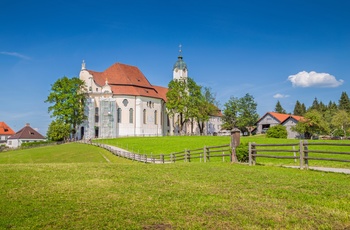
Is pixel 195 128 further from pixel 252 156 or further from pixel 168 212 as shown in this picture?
pixel 168 212

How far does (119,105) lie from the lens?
71938 mm

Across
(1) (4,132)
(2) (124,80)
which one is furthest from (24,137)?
(2) (124,80)

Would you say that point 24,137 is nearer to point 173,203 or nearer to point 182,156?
point 182,156

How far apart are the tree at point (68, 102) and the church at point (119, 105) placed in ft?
5.31

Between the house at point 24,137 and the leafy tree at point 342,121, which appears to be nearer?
the leafy tree at point 342,121

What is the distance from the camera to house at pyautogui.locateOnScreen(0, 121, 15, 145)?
10038cm

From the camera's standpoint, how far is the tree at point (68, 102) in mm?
66875

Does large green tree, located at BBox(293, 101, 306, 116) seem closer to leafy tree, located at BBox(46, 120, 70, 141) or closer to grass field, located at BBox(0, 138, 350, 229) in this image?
leafy tree, located at BBox(46, 120, 70, 141)

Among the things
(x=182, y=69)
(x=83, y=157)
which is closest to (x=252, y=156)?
(x=83, y=157)

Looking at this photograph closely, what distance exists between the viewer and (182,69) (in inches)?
3696

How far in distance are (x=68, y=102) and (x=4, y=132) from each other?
48.4 m

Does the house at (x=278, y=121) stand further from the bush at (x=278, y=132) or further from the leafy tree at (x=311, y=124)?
the bush at (x=278, y=132)

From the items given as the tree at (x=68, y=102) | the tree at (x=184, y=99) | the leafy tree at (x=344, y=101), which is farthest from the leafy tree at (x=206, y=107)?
the leafy tree at (x=344, y=101)

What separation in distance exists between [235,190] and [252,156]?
839 cm
